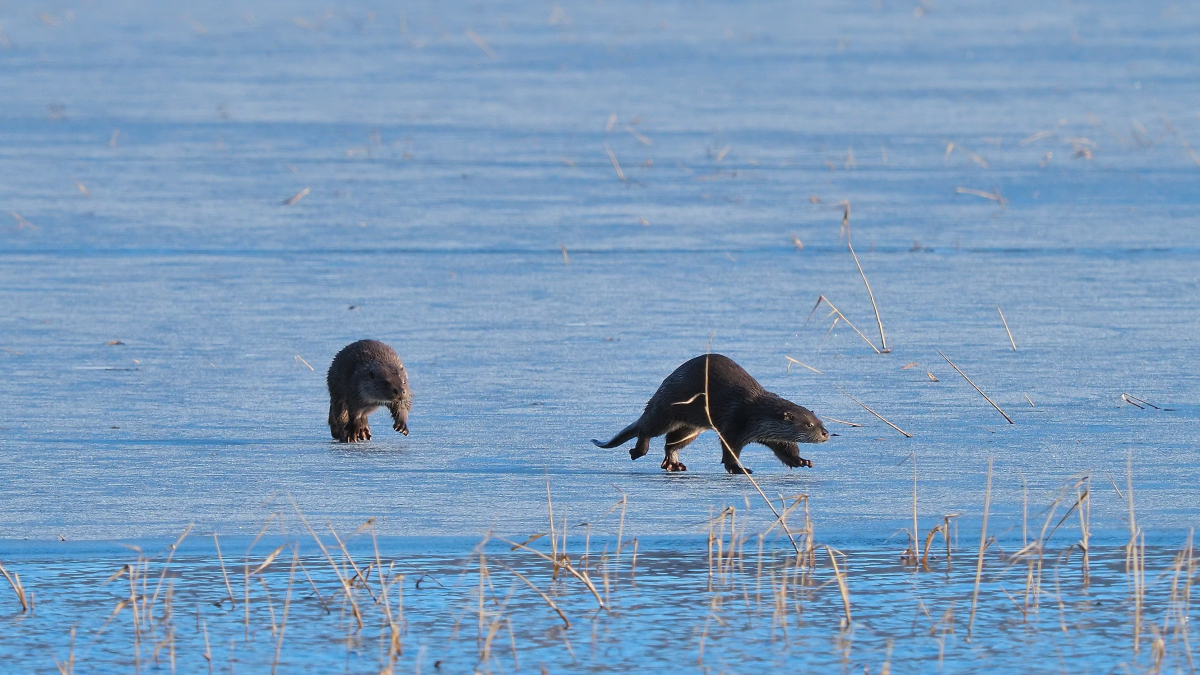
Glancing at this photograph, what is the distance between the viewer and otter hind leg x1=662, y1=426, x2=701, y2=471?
19.9ft

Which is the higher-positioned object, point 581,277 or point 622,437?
point 581,277

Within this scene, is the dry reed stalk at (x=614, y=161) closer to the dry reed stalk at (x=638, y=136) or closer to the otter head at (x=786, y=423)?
the dry reed stalk at (x=638, y=136)

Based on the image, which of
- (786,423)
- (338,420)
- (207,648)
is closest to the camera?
(207,648)

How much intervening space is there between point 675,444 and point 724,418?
200mm

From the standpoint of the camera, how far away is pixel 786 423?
5863 mm

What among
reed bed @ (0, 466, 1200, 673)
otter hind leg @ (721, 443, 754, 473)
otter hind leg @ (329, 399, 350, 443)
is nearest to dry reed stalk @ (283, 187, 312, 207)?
otter hind leg @ (329, 399, 350, 443)

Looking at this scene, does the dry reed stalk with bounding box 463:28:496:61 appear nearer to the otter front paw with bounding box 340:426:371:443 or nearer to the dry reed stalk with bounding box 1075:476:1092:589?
the otter front paw with bounding box 340:426:371:443

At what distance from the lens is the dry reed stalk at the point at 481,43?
20712mm

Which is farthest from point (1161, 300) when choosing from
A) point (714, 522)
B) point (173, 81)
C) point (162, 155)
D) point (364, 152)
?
point (173, 81)

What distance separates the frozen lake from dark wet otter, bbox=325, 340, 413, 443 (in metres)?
0.08

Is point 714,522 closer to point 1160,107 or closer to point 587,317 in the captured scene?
point 587,317

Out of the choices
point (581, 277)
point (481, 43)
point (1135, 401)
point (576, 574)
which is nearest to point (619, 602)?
point (576, 574)

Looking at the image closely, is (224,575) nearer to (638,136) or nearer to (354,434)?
(354,434)

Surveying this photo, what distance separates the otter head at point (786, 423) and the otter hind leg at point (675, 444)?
0.27 m
